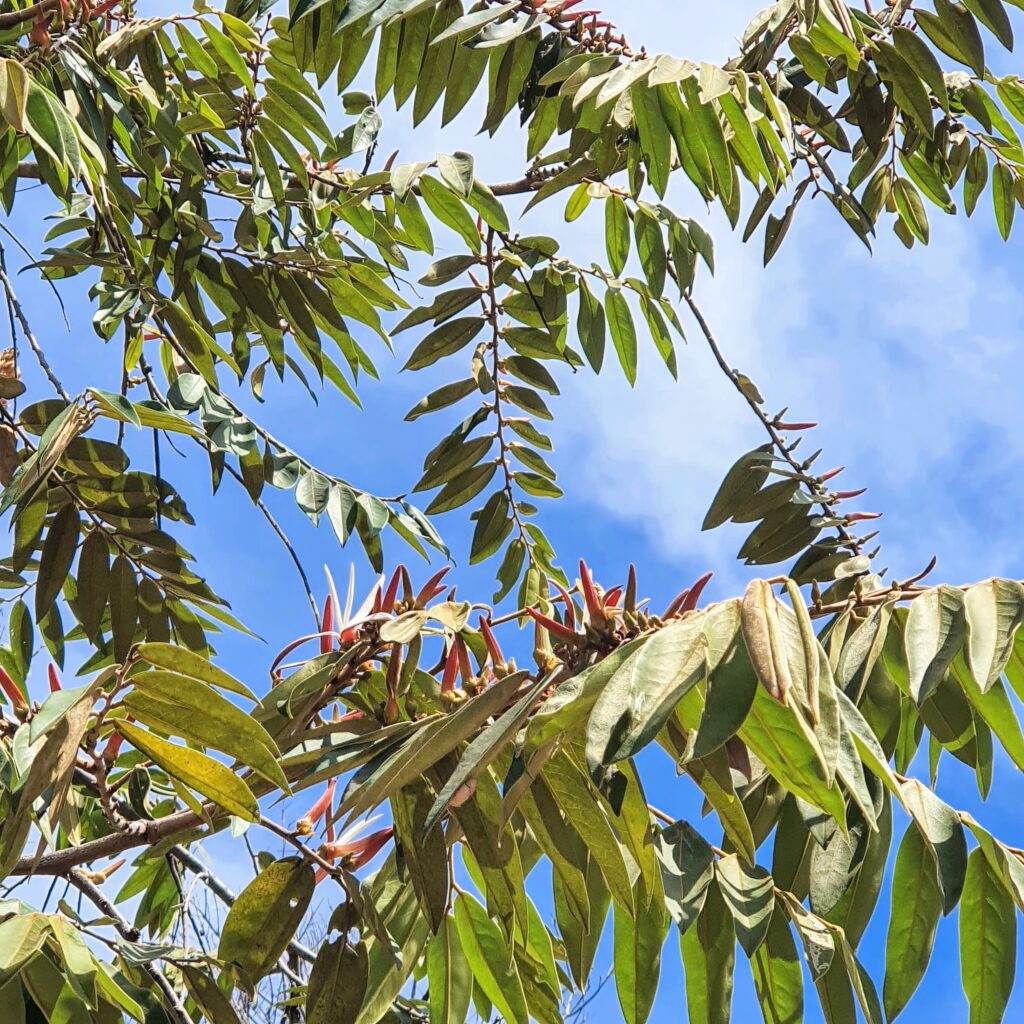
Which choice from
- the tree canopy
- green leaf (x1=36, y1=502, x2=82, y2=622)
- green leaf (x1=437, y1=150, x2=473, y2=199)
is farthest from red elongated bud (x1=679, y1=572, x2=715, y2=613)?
green leaf (x1=36, y1=502, x2=82, y2=622)

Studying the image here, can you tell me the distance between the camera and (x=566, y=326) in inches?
81.9

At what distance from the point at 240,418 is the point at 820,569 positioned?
860 millimetres

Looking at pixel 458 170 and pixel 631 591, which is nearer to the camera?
pixel 631 591

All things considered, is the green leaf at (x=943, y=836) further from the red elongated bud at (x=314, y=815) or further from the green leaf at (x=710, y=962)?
the red elongated bud at (x=314, y=815)

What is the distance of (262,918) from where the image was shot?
0.94m

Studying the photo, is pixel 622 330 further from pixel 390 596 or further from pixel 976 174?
pixel 390 596

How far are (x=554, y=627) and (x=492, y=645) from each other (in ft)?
0.29

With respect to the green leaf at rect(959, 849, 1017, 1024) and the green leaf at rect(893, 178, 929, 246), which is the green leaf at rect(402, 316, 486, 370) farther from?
the green leaf at rect(959, 849, 1017, 1024)

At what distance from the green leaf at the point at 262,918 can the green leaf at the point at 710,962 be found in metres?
0.31

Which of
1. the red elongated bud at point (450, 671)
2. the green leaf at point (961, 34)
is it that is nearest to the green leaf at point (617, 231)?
the green leaf at point (961, 34)

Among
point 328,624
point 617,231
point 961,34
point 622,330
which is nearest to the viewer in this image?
point 328,624

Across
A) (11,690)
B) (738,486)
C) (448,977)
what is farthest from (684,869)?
(738,486)

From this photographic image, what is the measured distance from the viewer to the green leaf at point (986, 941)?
2.78ft

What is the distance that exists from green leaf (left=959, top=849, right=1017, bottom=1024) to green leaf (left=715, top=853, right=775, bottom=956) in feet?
0.52
